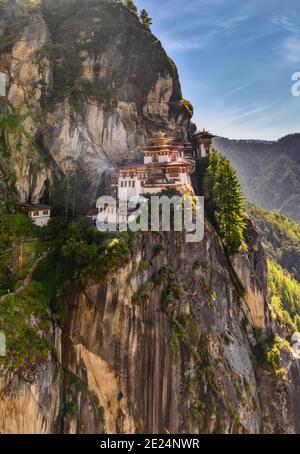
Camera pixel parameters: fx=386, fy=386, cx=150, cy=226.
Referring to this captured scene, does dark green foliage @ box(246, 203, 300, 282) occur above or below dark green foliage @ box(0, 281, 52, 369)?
above

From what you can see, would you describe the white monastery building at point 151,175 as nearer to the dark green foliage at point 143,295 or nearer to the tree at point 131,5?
the dark green foliage at point 143,295

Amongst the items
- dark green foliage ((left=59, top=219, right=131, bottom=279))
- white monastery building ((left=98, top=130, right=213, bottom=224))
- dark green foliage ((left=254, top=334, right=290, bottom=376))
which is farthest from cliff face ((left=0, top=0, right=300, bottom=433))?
white monastery building ((left=98, top=130, right=213, bottom=224))

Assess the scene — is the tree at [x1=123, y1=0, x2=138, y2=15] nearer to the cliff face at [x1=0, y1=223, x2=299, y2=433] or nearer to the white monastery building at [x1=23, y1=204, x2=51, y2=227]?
the white monastery building at [x1=23, y1=204, x2=51, y2=227]

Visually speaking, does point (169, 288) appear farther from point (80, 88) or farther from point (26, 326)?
point (80, 88)

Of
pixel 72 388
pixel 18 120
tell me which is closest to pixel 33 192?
pixel 18 120

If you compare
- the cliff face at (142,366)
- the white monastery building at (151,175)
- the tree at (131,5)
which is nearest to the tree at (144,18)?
the tree at (131,5)

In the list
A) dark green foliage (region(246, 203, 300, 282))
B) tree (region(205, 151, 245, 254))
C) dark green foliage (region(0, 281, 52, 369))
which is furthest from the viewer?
dark green foliage (region(246, 203, 300, 282))

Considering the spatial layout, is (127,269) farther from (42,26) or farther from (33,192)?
(42,26)
